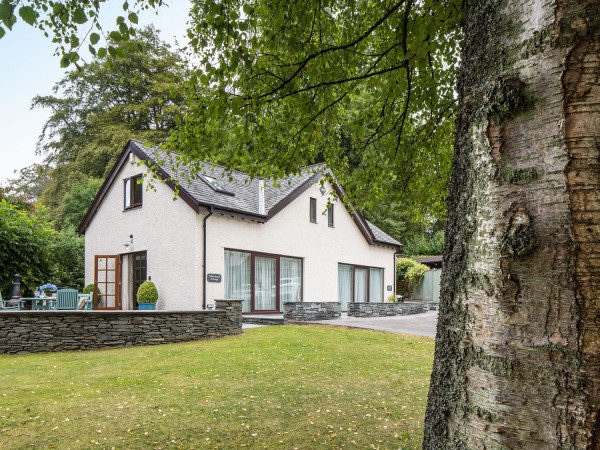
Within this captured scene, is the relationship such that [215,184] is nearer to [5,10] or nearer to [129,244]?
[129,244]

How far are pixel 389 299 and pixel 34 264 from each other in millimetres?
15008

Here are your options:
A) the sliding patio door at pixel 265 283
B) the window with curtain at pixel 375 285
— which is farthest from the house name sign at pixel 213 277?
the window with curtain at pixel 375 285

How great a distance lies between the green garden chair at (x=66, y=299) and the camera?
15.1m

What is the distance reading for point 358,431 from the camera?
4422 millimetres

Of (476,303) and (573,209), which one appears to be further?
(476,303)

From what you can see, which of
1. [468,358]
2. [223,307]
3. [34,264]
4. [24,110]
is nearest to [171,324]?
[223,307]

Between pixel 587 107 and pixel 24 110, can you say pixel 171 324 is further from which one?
pixel 24 110

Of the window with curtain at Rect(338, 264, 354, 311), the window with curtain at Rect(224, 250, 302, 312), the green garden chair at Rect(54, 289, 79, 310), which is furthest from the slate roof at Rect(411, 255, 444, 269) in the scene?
the green garden chair at Rect(54, 289, 79, 310)

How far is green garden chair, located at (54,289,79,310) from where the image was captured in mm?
15102

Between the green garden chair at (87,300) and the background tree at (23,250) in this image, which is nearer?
the green garden chair at (87,300)

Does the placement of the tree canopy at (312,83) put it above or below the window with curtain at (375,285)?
above

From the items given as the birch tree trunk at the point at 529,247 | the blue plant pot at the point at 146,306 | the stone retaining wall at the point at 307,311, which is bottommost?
the stone retaining wall at the point at 307,311

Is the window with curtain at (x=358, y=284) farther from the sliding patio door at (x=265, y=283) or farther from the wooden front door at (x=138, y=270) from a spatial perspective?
the wooden front door at (x=138, y=270)

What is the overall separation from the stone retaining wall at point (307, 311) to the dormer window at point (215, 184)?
440cm
